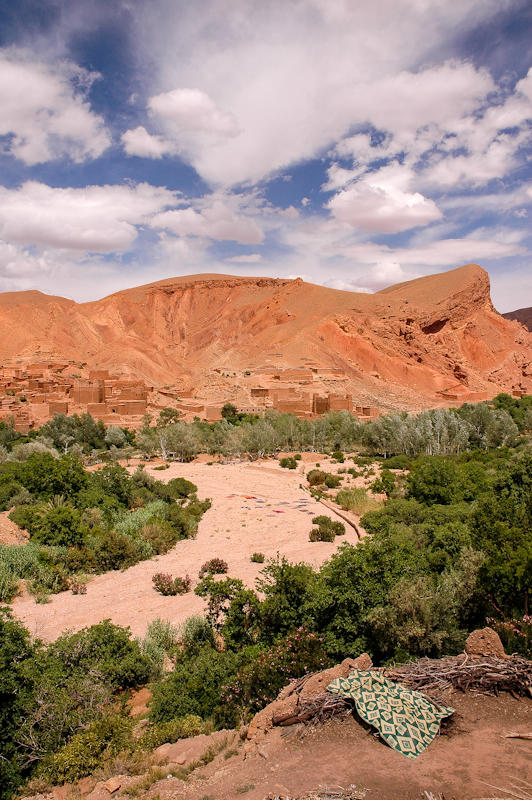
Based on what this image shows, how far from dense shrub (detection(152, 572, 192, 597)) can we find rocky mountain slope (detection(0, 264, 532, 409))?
3478 centimetres

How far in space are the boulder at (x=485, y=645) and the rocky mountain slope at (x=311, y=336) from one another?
125 feet

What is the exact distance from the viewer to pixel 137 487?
59.4 feet

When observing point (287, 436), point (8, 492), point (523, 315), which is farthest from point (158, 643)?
point (523, 315)

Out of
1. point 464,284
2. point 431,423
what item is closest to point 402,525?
point 431,423

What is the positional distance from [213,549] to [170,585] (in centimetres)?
323

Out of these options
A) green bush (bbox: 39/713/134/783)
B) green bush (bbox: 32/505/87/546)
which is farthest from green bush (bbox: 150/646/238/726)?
green bush (bbox: 32/505/87/546)

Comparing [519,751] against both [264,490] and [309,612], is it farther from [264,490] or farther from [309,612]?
[264,490]

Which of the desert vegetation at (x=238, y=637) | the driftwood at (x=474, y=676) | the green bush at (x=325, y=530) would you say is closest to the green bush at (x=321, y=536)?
the green bush at (x=325, y=530)

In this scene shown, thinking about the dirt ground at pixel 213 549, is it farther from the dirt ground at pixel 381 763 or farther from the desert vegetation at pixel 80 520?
the dirt ground at pixel 381 763

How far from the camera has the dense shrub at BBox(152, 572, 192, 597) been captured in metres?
9.93

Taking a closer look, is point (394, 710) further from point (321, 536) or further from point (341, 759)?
point (321, 536)

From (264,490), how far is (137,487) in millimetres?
5386

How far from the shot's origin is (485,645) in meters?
5.24

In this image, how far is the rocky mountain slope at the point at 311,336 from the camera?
49.5 m
